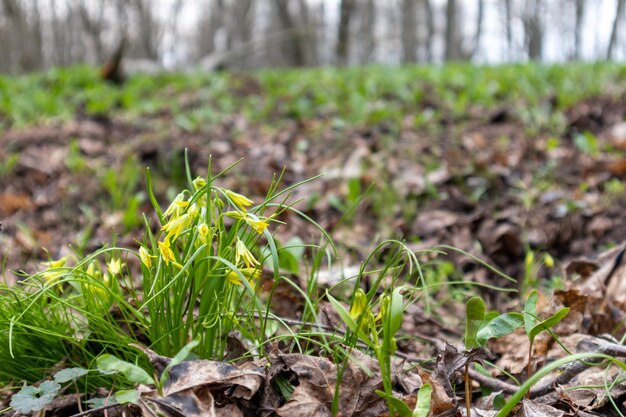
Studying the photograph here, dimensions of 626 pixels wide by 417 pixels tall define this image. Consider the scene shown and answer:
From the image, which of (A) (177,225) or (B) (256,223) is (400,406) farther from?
(A) (177,225)

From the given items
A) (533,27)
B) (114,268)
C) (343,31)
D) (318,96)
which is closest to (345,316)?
(114,268)

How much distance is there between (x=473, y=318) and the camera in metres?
1.41

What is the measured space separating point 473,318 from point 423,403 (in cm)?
29

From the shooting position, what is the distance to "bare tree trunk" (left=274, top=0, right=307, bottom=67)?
1353 cm

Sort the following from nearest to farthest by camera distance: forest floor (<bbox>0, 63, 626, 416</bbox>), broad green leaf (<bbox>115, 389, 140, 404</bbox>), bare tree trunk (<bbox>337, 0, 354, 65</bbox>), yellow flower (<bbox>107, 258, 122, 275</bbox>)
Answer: broad green leaf (<bbox>115, 389, 140, 404</bbox>) → yellow flower (<bbox>107, 258, 122, 275</bbox>) → forest floor (<bbox>0, 63, 626, 416</bbox>) → bare tree trunk (<bbox>337, 0, 354, 65</bbox>)

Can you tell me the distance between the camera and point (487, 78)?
277 inches

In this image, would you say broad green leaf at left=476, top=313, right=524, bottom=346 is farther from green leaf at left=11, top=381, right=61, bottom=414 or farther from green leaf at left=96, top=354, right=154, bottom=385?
green leaf at left=11, top=381, right=61, bottom=414

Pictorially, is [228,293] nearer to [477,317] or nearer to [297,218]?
[477,317]

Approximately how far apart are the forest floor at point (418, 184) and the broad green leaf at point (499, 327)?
130mm

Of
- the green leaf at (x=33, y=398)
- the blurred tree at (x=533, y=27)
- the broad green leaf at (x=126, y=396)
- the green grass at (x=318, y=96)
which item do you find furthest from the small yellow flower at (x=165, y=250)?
the blurred tree at (x=533, y=27)

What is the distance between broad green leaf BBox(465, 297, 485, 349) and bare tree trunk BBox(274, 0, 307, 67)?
1260 cm

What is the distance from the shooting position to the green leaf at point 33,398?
1.28 metres

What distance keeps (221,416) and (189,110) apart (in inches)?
216

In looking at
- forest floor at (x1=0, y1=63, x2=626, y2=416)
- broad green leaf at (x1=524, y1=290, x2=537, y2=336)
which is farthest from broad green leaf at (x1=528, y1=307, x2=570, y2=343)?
forest floor at (x1=0, y1=63, x2=626, y2=416)
